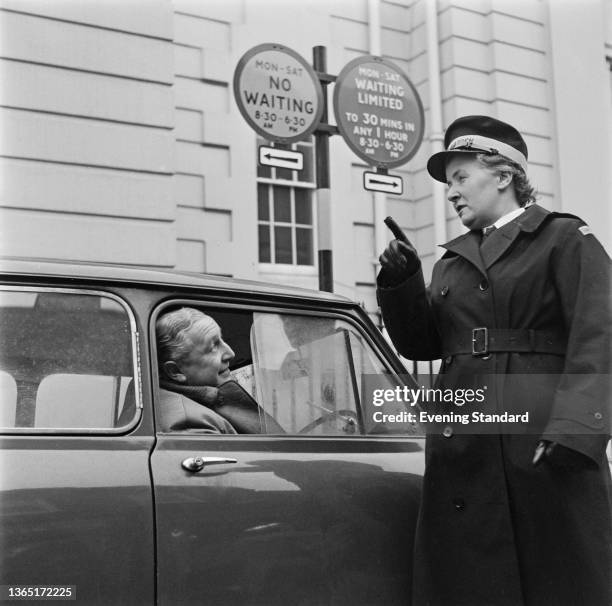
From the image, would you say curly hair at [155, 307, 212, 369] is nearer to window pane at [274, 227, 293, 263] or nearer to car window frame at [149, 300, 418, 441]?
car window frame at [149, 300, 418, 441]

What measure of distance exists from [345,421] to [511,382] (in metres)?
0.61

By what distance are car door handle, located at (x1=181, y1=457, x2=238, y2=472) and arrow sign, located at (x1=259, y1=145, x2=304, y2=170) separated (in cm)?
369

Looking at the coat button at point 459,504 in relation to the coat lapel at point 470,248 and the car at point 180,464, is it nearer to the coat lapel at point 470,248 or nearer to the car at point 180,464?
the car at point 180,464

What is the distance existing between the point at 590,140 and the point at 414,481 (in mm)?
9002

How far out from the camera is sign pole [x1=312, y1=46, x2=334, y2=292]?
6078mm

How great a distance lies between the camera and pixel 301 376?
9.55 ft

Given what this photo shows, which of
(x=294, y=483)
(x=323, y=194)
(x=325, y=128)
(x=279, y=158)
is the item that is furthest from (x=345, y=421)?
(x=325, y=128)

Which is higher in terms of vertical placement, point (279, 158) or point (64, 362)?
point (279, 158)

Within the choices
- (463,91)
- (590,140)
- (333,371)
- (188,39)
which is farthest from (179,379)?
(590,140)

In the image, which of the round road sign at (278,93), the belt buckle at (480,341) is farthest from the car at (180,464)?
the round road sign at (278,93)

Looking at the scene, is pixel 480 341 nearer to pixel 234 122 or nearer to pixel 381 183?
pixel 381 183

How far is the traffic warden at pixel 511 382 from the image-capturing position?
240cm

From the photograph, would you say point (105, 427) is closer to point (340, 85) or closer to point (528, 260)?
point (528, 260)

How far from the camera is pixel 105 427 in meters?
2.42
